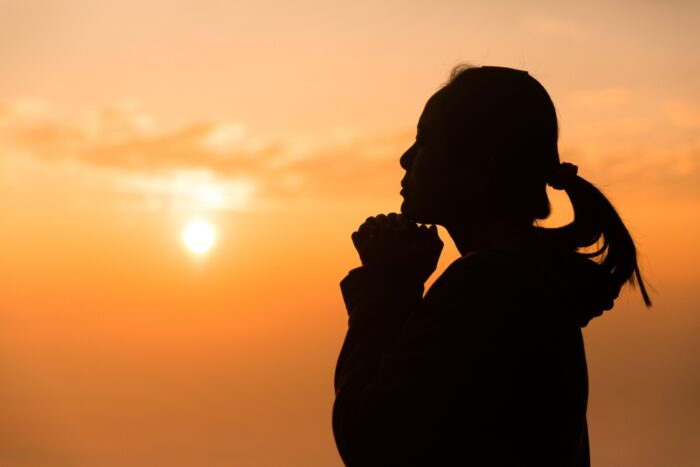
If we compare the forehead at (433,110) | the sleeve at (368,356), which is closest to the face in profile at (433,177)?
the forehead at (433,110)

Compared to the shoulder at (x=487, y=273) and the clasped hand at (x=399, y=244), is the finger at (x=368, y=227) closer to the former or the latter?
the clasped hand at (x=399, y=244)

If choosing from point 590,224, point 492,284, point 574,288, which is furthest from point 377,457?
point 590,224

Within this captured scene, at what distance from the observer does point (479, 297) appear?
8.11 feet

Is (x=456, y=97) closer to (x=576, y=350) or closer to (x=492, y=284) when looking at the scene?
(x=492, y=284)

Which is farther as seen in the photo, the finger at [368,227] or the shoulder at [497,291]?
the finger at [368,227]

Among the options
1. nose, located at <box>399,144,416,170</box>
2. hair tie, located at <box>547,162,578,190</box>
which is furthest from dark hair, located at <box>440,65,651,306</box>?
nose, located at <box>399,144,416,170</box>

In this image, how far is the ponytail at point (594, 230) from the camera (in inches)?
106

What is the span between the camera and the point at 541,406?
7.98 feet

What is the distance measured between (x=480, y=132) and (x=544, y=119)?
164 mm

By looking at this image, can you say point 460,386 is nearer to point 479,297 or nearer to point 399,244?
point 479,297

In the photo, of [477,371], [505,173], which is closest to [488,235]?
[505,173]

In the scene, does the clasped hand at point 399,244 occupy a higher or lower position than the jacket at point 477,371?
higher

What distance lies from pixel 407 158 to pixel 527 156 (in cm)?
32

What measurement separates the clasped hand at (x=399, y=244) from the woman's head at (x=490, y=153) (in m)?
0.06
